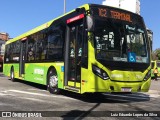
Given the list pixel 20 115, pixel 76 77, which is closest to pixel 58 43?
pixel 76 77

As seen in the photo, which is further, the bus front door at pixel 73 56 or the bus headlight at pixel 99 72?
the bus front door at pixel 73 56

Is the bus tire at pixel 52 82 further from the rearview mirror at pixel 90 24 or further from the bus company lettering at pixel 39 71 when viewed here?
the rearview mirror at pixel 90 24

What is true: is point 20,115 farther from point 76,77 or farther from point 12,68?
point 12,68

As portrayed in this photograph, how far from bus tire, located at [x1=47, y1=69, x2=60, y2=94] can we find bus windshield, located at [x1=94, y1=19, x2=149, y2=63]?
3.27 metres

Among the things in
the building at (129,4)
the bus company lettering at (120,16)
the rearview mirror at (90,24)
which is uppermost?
the building at (129,4)

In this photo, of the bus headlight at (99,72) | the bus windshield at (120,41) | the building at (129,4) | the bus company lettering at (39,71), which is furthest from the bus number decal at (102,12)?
the building at (129,4)

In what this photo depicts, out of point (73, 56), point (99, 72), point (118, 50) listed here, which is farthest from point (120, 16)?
point (99, 72)

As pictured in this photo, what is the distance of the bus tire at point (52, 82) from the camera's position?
13.3 m

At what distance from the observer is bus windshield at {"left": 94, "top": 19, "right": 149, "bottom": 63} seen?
1072 centimetres

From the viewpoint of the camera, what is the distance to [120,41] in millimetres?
11094

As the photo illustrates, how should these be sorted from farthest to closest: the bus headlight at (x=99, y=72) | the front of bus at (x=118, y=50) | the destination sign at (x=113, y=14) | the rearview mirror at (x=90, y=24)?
the destination sign at (x=113, y=14)
the front of bus at (x=118, y=50)
the bus headlight at (x=99, y=72)
the rearview mirror at (x=90, y=24)

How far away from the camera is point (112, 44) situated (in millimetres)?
10883

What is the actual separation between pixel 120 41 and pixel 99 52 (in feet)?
3.10

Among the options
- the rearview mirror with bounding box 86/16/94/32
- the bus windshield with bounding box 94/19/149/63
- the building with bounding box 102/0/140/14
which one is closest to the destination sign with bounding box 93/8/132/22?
the bus windshield with bounding box 94/19/149/63
